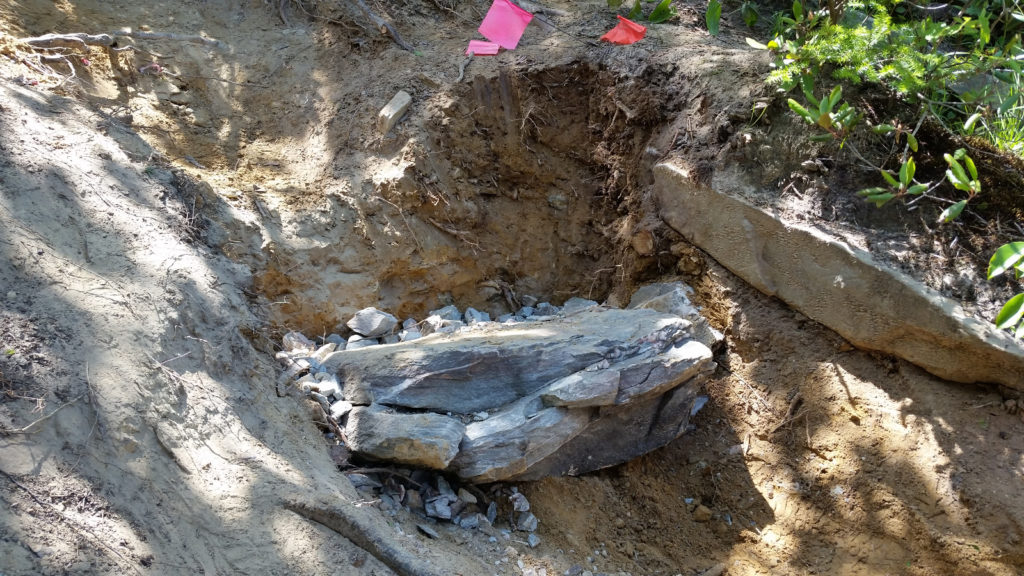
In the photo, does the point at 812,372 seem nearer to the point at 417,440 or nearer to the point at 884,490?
the point at 884,490

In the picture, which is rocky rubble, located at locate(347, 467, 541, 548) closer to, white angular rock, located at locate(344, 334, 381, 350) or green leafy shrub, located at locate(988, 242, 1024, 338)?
white angular rock, located at locate(344, 334, 381, 350)

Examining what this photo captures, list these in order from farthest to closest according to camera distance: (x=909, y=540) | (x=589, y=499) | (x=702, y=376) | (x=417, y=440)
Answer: (x=702, y=376), (x=589, y=499), (x=909, y=540), (x=417, y=440)

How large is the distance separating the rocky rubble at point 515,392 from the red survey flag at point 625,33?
1.77m

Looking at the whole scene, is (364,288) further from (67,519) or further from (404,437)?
(67,519)

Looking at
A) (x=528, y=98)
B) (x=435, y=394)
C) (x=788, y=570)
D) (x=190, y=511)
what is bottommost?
(x=788, y=570)

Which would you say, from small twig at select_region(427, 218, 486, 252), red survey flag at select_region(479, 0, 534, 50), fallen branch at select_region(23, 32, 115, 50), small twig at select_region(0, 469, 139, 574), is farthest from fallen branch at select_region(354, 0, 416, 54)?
small twig at select_region(0, 469, 139, 574)

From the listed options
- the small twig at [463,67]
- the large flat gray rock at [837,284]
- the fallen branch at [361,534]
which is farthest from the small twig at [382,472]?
the small twig at [463,67]

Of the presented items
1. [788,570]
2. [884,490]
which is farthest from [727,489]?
[884,490]

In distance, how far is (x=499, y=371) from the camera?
121 inches

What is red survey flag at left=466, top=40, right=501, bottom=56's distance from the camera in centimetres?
427

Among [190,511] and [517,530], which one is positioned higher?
[190,511]

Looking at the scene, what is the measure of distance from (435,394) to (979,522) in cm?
229

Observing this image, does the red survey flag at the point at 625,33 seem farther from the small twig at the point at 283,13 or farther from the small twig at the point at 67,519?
the small twig at the point at 67,519

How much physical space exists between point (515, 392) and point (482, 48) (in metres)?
2.33
